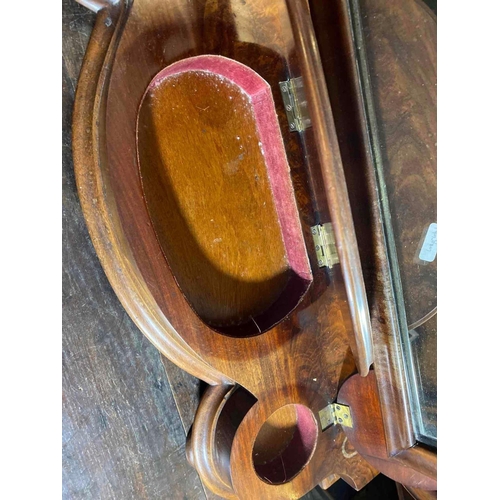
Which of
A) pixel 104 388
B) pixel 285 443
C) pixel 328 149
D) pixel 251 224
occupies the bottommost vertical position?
pixel 285 443

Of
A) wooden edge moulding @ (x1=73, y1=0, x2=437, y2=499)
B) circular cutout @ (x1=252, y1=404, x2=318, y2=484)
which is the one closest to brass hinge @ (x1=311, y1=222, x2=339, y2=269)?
wooden edge moulding @ (x1=73, y1=0, x2=437, y2=499)

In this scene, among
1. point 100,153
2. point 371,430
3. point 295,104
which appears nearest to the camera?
point 100,153

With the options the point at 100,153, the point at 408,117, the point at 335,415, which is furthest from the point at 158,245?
the point at 335,415

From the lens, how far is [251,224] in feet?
2.61

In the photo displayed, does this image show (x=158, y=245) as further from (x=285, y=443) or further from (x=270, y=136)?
(x=285, y=443)

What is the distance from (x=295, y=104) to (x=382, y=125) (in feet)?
0.45

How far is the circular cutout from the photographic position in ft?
2.81

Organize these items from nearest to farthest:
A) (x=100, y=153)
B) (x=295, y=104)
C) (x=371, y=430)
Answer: (x=100, y=153) < (x=295, y=104) < (x=371, y=430)

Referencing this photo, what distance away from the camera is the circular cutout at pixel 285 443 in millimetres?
856

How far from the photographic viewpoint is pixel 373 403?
83 cm

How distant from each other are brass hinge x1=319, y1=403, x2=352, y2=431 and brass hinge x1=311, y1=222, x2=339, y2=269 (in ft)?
0.90

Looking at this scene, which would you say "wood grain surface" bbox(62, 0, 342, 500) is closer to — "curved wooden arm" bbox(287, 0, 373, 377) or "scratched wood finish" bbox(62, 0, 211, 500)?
"scratched wood finish" bbox(62, 0, 211, 500)
